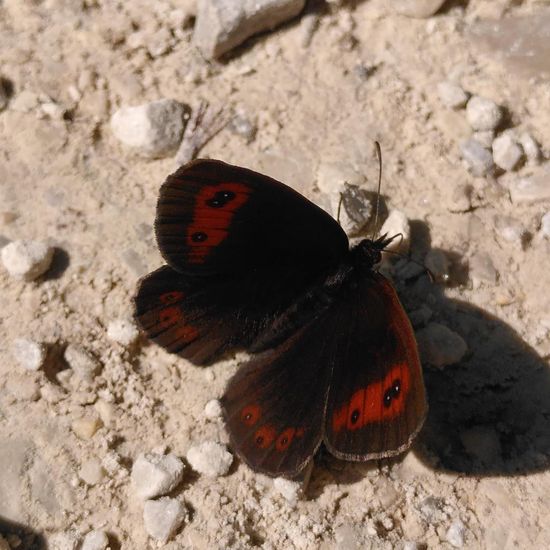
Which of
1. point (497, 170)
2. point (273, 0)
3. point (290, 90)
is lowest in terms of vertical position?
point (497, 170)

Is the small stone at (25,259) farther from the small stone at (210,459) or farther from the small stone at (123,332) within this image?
the small stone at (210,459)

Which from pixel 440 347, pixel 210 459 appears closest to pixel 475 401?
pixel 440 347

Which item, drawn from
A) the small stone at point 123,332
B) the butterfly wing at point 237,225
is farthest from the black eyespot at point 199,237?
the small stone at point 123,332

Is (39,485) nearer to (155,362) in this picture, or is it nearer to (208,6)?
(155,362)

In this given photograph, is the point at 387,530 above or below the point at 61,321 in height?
below

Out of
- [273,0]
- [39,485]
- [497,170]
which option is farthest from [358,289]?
[273,0]

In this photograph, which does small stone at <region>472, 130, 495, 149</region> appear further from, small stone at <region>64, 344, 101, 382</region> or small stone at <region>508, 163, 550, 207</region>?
small stone at <region>64, 344, 101, 382</region>

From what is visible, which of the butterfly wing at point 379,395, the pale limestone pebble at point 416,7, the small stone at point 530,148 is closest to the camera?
the butterfly wing at point 379,395

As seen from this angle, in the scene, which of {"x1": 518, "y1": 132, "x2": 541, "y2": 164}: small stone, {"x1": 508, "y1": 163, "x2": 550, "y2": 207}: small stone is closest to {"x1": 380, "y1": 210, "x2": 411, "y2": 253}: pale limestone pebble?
{"x1": 508, "y1": 163, "x2": 550, "y2": 207}: small stone
